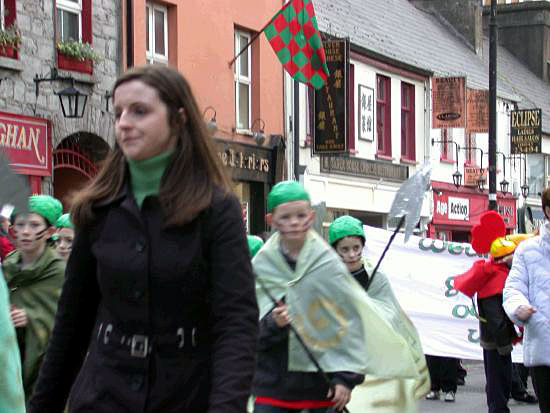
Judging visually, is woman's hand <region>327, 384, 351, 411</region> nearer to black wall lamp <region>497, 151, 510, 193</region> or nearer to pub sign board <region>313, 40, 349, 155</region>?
pub sign board <region>313, 40, 349, 155</region>

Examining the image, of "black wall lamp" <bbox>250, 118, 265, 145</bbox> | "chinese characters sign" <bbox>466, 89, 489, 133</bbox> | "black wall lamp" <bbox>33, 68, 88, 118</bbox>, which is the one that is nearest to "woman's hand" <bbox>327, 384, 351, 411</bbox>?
"black wall lamp" <bbox>33, 68, 88, 118</bbox>

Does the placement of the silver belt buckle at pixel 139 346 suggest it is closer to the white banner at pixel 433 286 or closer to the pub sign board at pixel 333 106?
the white banner at pixel 433 286

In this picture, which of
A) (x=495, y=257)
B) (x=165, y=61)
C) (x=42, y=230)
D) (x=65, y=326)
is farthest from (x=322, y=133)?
(x=65, y=326)

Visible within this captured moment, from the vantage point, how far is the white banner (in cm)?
1538

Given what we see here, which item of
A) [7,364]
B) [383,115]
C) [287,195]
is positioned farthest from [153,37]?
[7,364]

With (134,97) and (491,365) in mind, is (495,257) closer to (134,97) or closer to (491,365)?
(491,365)

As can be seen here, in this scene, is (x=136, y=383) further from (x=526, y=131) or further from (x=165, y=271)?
(x=526, y=131)

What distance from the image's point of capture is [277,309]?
6742mm

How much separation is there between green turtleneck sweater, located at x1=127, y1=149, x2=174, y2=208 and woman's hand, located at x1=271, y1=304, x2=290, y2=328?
3039mm

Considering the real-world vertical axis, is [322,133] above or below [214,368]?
above

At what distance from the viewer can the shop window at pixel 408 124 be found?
32.5m

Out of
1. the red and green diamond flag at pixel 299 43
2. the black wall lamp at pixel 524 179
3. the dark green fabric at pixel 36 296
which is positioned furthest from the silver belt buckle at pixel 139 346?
the black wall lamp at pixel 524 179

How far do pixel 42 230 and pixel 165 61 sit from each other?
1410 cm

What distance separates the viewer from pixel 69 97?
706 inches
